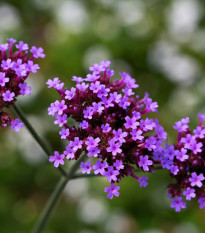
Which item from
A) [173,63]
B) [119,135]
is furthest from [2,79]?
[173,63]

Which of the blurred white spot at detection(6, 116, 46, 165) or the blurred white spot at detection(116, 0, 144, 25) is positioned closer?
the blurred white spot at detection(6, 116, 46, 165)

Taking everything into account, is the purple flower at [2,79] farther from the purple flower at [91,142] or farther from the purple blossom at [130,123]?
the purple blossom at [130,123]

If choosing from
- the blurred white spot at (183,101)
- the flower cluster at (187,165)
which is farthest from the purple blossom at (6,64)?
the blurred white spot at (183,101)

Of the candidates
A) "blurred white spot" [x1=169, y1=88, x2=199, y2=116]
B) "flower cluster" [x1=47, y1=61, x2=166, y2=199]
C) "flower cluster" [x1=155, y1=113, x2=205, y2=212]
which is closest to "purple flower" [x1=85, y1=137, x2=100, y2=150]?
"flower cluster" [x1=47, y1=61, x2=166, y2=199]

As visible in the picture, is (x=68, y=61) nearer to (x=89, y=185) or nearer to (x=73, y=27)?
(x=73, y=27)

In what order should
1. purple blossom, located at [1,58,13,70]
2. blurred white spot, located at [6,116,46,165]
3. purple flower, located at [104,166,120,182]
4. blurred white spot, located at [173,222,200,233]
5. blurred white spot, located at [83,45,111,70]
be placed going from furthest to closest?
blurred white spot, located at [83,45,111,70] → blurred white spot, located at [6,116,46,165] → blurred white spot, located at [173,222,200,233] → purple blossom, located at [1,58,13,70] → purple flower, located at [104,166,120,182]

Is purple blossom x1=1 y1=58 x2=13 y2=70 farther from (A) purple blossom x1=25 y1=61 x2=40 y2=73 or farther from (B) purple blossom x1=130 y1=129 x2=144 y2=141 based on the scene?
(B) purple blossom x1=130 y1=129 x2=144 y2=141
